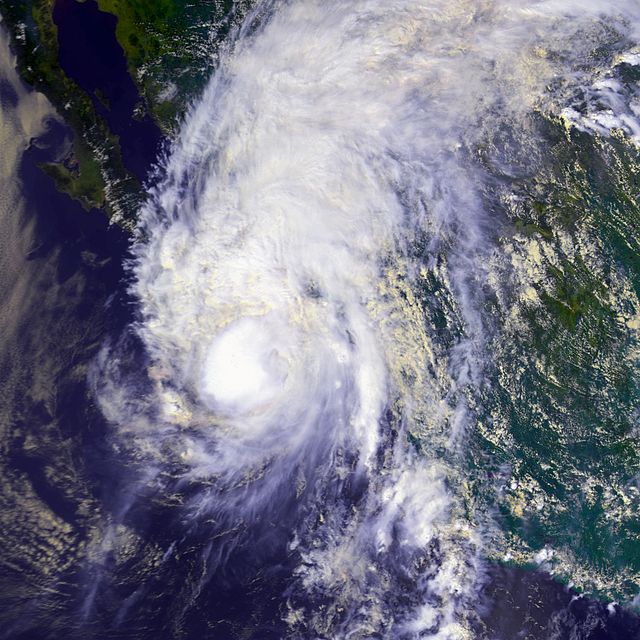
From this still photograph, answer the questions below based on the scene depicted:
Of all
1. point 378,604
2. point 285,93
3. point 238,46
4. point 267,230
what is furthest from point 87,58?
point 378,604

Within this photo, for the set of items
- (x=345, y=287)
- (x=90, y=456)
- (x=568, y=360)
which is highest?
(x=345, y=287)

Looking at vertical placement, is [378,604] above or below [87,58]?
below

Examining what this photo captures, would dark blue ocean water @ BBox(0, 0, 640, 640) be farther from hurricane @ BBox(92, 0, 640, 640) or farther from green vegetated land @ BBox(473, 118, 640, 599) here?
green vegetated land @ BBox(473, 118, 640, 599)

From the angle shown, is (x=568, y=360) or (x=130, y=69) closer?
(x=130, y=69)

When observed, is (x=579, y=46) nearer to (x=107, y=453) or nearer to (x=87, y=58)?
(x=87, y=58)

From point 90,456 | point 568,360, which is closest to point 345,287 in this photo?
point 568,360

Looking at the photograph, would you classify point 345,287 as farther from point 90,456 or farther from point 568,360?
point 90,456

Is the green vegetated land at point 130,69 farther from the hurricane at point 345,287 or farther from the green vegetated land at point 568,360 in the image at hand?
the green vegetated land at point 568,360
